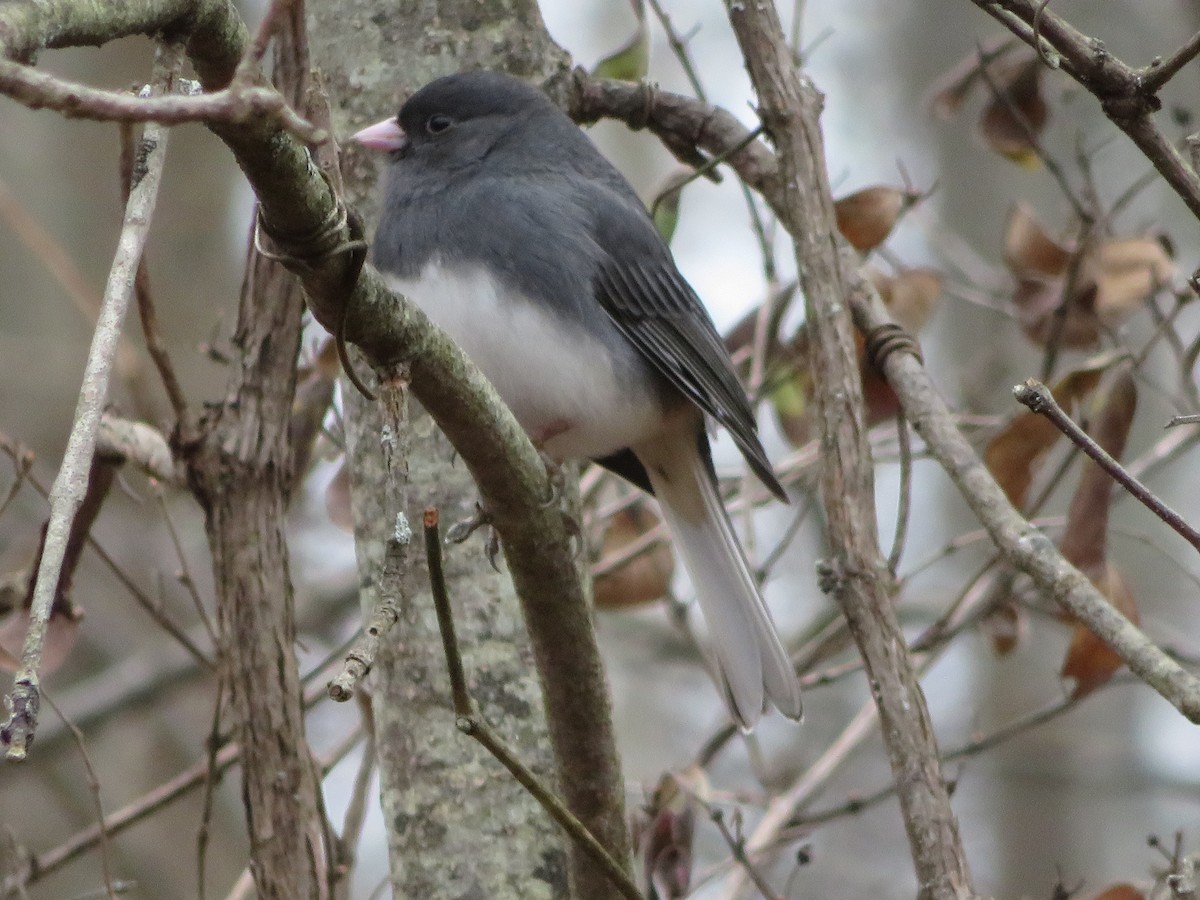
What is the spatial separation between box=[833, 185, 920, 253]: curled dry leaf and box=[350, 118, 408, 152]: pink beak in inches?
32.5

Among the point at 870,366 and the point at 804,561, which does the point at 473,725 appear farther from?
the point at 804,561

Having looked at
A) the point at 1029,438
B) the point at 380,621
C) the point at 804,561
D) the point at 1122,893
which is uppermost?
the point at 804,561

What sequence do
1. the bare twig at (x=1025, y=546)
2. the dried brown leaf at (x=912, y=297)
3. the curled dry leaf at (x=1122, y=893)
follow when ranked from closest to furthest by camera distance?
the bare twig at (x=1025, y=546)
the curled dry leaf at (x=1122, y=893)
the dried brown leaf at (x=912, y=297)

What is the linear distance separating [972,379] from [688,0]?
12.8 ft

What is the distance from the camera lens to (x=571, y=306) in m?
2.45

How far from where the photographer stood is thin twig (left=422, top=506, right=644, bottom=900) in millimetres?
1248

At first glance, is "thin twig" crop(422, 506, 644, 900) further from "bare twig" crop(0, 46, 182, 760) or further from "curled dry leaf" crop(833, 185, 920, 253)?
"curled dry leaf" crop(833, 185, 920, 253)

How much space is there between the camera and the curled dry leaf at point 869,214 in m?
2.71

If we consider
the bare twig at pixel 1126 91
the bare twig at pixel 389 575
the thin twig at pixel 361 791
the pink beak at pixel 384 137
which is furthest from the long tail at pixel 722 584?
the bare twig at pixel 389 575

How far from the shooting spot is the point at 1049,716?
2779 millimetres

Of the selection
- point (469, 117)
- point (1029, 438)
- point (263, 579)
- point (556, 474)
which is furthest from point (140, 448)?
point (1029, 438)

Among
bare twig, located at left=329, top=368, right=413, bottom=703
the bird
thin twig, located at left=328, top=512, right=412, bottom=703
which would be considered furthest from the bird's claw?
thin twig, located at left=328, top=512, right=412, bottom=703

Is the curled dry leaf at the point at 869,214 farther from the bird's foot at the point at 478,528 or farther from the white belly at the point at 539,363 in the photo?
the bird's foot at the point at 478,528

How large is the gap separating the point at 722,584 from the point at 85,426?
163 centimetres
